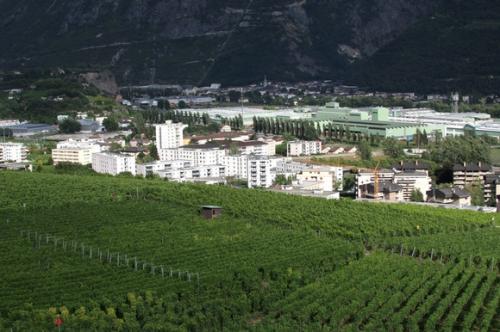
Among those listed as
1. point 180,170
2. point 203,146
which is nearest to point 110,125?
point 203,146

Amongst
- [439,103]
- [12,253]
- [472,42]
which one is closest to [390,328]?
[12,253]

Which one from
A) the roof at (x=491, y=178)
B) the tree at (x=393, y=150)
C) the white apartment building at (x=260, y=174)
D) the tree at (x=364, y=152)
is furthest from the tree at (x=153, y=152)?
the roof at (x=491, y=178)

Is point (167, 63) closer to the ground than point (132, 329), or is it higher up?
higher up

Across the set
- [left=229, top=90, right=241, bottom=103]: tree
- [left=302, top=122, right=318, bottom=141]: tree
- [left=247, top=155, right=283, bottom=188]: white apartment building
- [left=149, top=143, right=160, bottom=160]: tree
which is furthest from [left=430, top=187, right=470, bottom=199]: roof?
[left=229, top=90, right=241, bottom=103]: tree

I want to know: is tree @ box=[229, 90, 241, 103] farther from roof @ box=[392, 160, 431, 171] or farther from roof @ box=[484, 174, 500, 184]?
roof @ box=[484, 174, 500, 184]

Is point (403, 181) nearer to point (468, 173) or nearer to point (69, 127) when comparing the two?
point (468, 173)

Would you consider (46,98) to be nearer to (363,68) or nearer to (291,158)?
(291,158)
